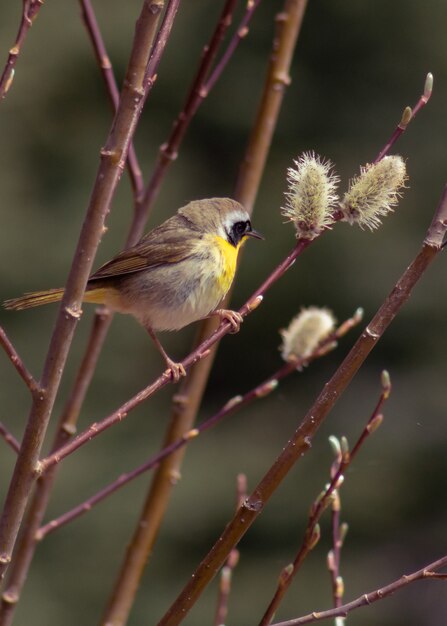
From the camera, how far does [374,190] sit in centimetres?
162

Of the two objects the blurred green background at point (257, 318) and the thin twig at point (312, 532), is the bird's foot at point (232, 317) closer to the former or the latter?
the thin twig at point (312, 532)

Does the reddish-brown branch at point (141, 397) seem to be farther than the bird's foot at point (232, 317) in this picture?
No

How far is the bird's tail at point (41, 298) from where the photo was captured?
8.35 ft

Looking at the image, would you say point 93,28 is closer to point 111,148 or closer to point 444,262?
point 111,148

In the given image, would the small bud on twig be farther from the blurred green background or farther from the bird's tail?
the blurred green background

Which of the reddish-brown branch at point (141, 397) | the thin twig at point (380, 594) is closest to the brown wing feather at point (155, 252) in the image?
the reddish-brown branch at point (141, 397)

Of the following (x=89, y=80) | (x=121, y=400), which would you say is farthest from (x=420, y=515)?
(x=89, y=80)

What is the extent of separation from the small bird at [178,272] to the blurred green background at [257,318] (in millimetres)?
5705

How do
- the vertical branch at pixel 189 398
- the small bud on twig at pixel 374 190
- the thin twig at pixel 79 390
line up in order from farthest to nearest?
1. the vertical branch at pixel 189 398
2. the thin twig at pixel 79 390
3. the small bud on twig at pixel 374 190

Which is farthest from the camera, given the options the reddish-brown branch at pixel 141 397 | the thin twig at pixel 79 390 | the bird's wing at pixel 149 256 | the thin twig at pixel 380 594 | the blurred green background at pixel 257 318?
the blurred green background at pixel 257 318

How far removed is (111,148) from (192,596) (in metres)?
0.63

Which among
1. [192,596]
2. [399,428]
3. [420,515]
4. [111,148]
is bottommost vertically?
[192,596]

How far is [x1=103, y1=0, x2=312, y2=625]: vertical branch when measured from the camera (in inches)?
82.5

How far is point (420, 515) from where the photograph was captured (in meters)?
9.15
